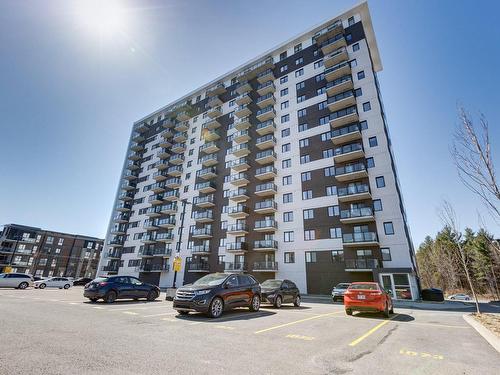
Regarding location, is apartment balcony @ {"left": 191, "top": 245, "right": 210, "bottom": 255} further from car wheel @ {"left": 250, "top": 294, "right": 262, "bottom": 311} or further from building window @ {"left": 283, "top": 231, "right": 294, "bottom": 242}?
car wheel @ {"left": 250, "top": 294, "right": 262, "bottom": 311}

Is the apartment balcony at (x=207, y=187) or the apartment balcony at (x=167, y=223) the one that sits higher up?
the apartment balcony at (x=207, y=187)

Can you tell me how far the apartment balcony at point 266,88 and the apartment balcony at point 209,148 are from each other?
12.2 meters

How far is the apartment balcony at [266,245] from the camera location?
106 feet

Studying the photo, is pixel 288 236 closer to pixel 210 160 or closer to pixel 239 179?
pixel 239 179

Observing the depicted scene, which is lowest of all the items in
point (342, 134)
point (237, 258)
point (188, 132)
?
point (237, 258)

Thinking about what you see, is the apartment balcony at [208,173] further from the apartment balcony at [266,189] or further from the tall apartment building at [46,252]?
the tall apartment building at [46,252]

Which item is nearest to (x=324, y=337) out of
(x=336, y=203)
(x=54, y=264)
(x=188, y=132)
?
(x=336, y=203)

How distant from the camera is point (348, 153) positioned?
29.6 meters

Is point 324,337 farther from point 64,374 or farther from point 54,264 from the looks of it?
point 54,264

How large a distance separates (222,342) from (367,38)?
45.4 meters

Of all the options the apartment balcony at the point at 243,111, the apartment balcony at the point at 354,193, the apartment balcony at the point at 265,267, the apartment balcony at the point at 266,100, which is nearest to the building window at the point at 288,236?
the apartment balcony at the point at 265,267

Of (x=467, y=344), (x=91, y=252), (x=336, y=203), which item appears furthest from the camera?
(x=91, y=252)

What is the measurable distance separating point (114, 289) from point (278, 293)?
9.22 metres

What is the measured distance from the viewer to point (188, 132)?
5259cm
